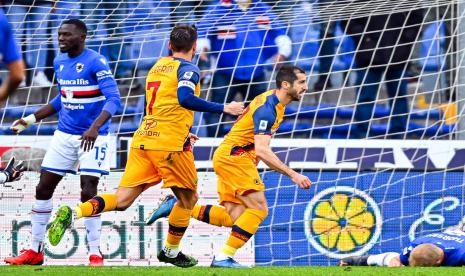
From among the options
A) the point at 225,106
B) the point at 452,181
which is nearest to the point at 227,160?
the point at 225,106

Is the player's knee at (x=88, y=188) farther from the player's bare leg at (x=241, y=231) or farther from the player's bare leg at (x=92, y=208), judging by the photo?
the player's bare leg at (x=241, y=231)

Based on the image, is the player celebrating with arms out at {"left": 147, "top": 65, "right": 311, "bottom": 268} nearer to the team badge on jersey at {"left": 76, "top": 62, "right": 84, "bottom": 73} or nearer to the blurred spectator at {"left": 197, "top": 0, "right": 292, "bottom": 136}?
the team badge on jersey at {"left": 76, "top": 62, "right": 84, "bottom": 73}

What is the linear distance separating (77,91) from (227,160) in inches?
54.6

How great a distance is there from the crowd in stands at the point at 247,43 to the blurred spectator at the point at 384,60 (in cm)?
1

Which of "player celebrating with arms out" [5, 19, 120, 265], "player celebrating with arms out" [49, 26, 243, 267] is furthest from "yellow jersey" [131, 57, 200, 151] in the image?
"player celebrating with arms out" [5, 19, 120, 265]

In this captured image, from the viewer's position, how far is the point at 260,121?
8.73 metres

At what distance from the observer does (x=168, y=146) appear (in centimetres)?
849

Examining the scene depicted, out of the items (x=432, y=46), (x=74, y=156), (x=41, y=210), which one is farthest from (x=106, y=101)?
(x=432, y=46)

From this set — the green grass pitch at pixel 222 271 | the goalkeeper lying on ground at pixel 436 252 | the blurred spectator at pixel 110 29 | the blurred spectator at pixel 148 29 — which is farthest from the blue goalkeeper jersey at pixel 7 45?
the blurred spectator at pixel 148 29

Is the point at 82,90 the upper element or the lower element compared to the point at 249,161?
upper

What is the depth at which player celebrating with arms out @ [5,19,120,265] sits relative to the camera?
936 cm

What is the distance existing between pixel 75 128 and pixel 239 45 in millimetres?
3327

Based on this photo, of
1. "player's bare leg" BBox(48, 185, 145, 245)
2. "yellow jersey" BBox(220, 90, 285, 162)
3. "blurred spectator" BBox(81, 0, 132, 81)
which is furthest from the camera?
"blurred spectator" BBox(81, 0, 132, 81)

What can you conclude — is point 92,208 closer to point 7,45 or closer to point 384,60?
point 7,45
